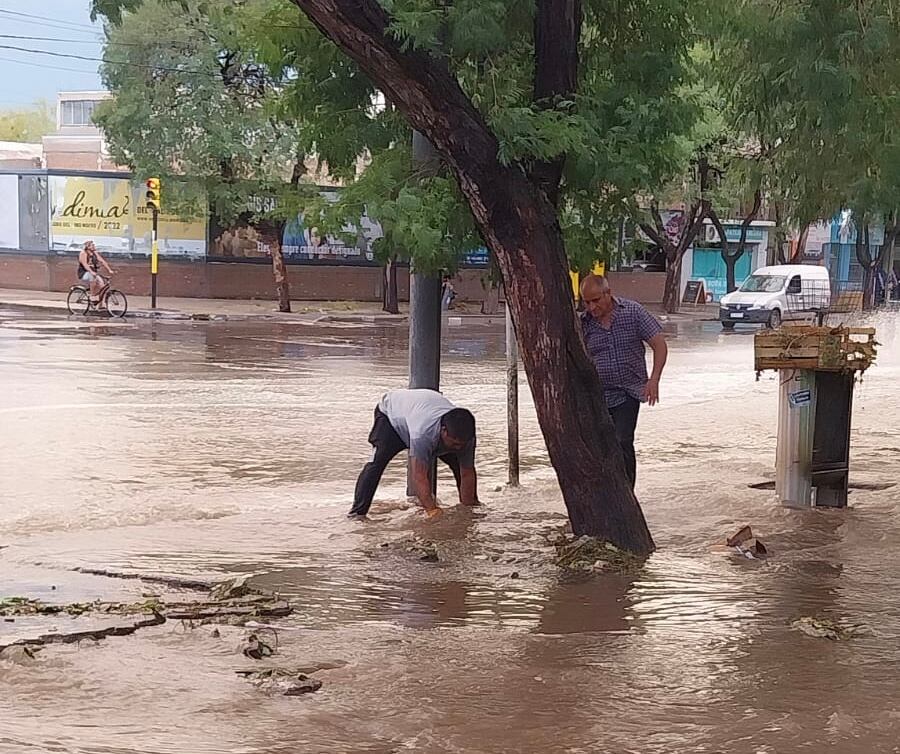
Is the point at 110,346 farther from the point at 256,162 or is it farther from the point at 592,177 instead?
the point at 592,177

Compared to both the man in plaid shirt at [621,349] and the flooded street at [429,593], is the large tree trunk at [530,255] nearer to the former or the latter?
the flooded street at [429,593]

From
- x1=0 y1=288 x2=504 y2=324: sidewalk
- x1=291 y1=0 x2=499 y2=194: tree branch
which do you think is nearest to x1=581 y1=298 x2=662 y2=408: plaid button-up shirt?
x1=291 y1=0 x2=499 y2=194: tree branch

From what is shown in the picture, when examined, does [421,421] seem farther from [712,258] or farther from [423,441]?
[712,258]

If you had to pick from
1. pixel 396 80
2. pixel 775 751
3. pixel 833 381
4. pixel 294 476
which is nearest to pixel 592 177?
pixel 396 80

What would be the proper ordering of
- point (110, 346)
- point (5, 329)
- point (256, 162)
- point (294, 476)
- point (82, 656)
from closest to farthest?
point (82, 656) < point (294, 476) < point (110, 346) < point (5, 329) < point (256, 162)

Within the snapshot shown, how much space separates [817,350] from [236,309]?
28107mm

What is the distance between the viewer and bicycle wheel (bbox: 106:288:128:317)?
31094mm

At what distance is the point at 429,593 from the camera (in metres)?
6.86

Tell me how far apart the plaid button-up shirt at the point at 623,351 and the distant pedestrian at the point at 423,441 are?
982 mm

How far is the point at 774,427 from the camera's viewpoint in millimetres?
14680

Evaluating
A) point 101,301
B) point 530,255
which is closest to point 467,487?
point 530,255

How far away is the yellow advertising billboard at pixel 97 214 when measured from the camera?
3919 cm

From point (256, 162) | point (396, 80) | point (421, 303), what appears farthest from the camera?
point (256, 162)

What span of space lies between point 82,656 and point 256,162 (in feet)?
95.7
